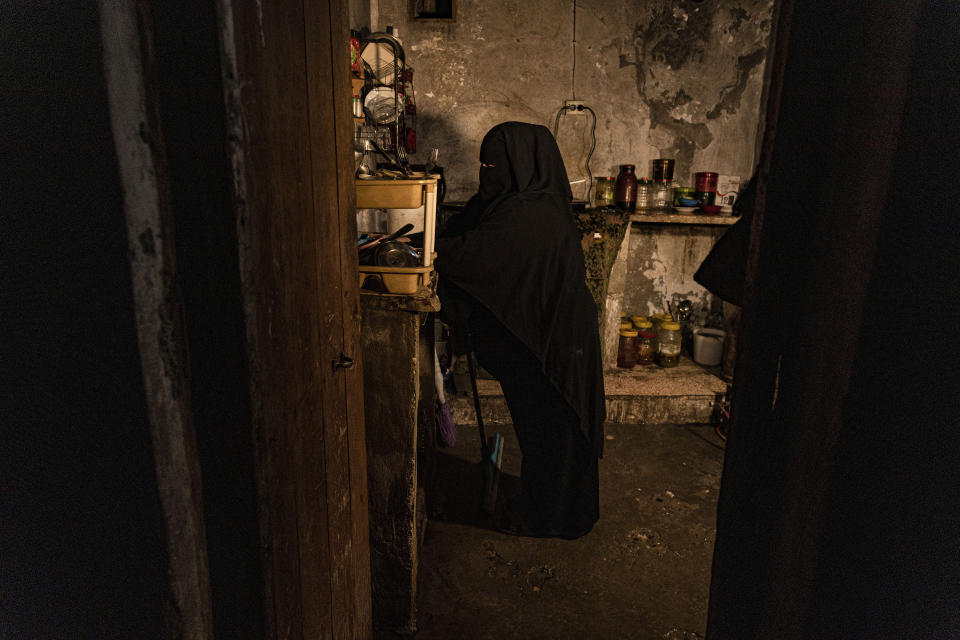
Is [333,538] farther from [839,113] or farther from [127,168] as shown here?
[839,113]

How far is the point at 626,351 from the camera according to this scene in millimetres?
4520

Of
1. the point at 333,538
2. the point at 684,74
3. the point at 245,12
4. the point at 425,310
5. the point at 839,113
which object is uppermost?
the point at 684,74

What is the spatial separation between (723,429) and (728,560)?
3.17m

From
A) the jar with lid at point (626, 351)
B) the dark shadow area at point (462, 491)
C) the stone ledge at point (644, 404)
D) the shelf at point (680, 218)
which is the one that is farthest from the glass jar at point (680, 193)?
the dark shadow area at point (462, 491)

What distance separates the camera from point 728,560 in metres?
1.08

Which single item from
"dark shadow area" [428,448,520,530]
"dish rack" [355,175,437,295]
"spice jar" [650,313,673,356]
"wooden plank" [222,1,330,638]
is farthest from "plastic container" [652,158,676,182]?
"wooden plank" [222,1,330,638]

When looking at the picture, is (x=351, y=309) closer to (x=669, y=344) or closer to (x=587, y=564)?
(x=587, y=564)

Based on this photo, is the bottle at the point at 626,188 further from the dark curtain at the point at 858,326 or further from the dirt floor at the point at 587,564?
the dark curtain at the point at 858,326

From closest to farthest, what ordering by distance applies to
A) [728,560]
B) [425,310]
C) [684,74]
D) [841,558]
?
[841,558] → [728,560] → [425,310] → [684,74]

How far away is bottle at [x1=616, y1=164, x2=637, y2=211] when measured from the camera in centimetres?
457

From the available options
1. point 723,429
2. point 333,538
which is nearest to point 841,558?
point 333,538

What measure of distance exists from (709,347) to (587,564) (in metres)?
2.69

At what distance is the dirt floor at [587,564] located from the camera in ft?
7.37

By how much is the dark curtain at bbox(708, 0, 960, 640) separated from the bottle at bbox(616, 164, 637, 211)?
3781mm
